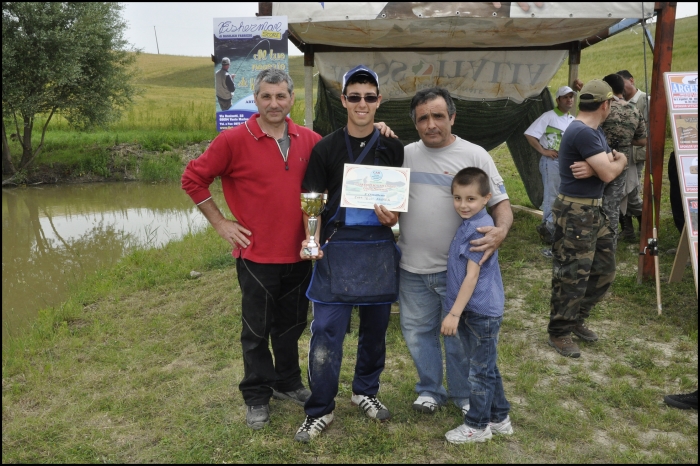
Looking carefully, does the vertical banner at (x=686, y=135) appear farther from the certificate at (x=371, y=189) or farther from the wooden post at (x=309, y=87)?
the wooden post at (x=309, y=87)

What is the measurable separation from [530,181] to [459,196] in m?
5.89

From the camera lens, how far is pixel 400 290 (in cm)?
337

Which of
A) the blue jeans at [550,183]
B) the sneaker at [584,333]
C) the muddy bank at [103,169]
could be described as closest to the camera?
the sneaker at [584,333]

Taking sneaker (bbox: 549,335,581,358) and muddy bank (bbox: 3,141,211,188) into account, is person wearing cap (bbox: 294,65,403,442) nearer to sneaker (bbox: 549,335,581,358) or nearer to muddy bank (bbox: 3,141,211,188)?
sneaker (bbox: 549,335,581,358)

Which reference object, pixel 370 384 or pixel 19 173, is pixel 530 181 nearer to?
pixel 370 384

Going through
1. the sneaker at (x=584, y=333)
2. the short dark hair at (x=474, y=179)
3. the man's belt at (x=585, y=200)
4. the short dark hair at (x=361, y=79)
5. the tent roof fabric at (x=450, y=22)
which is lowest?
the sneaker at (x=584, y=333)

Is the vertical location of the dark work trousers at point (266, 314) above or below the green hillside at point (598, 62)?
below

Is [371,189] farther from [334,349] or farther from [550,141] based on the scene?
[550,141]

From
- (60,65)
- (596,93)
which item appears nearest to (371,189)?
(596,93)

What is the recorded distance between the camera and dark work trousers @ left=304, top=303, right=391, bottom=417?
3168 millimetres

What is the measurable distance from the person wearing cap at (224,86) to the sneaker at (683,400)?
384 cm

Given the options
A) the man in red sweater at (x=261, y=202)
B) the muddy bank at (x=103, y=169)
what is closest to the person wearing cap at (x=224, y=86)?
the man in red sweater at (x=261, y=202)

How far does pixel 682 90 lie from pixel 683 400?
8.72 feet

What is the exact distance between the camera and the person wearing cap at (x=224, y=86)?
15.3ft
